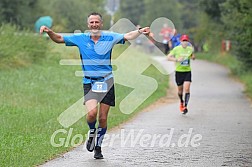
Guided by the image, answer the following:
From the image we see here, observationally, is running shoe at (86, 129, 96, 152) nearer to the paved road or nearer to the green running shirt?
the paved road

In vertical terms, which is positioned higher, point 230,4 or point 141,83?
point 230,4

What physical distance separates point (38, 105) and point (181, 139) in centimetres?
567

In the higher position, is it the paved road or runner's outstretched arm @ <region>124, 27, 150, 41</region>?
runner's outstretched arm @ <region>124, 27, 150, 41</region>

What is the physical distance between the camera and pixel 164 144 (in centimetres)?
1174

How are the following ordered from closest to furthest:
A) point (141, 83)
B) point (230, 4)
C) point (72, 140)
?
point (72, 140), point (141, 83), point (230, 4)

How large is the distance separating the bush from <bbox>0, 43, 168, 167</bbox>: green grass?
0.37 m

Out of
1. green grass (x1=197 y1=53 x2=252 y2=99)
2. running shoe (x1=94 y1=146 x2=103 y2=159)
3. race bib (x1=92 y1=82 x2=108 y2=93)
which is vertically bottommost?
green grass (x1=197 y1=53 x2=252 y2=99)

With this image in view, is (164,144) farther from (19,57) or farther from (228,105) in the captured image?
(19,57)

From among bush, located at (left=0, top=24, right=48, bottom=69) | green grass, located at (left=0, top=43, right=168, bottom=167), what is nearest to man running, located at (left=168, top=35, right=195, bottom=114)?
green grass, located at (left=0, top=43, right=168, bottom=167)

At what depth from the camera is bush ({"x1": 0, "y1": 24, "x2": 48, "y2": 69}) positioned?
24.7 m

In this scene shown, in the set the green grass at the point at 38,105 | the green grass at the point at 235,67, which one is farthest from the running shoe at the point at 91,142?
the green grass at the point at 235,67

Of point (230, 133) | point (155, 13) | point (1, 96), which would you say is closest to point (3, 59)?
point (1, 96)

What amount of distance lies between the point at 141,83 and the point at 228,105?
456 cm

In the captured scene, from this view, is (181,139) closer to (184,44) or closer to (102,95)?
(102,95)
